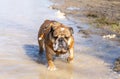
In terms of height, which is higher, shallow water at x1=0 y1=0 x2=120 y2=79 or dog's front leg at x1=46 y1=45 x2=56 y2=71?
dog's front leg at x1=46 y1=45 x2=56 y2=71

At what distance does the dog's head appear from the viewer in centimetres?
762

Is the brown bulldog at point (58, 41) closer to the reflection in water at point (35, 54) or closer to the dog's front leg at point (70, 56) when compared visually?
the dog's front leg at point (70, 56)

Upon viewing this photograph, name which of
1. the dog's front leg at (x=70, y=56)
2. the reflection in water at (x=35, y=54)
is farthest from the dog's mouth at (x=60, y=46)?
the reflection in water at (x=35, y=54)

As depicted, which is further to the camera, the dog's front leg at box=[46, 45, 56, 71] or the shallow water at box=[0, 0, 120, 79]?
the dog's front leg at box=[46, 45, 56, 71]

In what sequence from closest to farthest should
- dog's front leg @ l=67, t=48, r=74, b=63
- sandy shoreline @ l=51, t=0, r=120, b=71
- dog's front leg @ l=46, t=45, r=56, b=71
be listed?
dog's front leg @ l=46, t=45, r=56, b=71 → dog's front leg @ l=67, t=48, r=74, b=63 → sandy shoreline @ l=51, t=0, r=120, b=71

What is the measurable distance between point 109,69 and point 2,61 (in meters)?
2.51

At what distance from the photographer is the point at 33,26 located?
13.2 meters

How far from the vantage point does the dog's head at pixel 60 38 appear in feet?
25.0

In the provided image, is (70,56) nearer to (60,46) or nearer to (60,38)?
(60,46)

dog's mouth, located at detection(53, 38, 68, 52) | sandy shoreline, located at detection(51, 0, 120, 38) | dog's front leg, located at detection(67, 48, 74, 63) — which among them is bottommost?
sandy shoreline, located at detection(51, 0, 120, 38)

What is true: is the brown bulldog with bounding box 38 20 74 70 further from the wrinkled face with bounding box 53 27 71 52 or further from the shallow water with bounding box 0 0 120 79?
the shallow water with bounding box 0 0 120 79

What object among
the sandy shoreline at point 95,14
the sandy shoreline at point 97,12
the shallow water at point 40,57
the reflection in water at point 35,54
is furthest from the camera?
the sandy shoreline at point 97,12

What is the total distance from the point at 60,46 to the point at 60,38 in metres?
0.18

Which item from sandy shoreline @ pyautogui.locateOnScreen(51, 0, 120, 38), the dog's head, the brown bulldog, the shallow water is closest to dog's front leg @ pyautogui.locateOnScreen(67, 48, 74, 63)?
the brown bulldog
